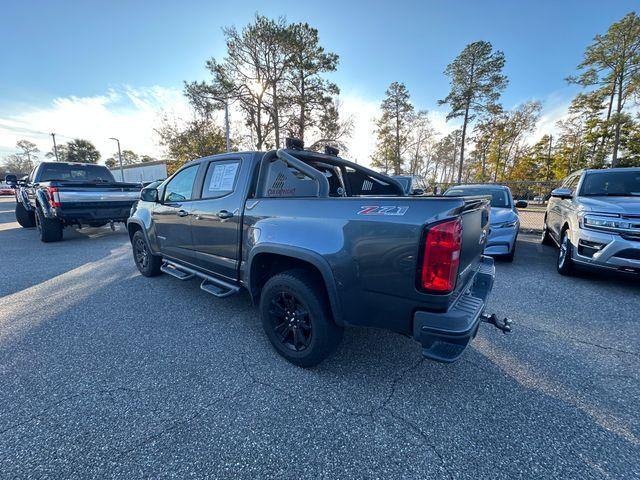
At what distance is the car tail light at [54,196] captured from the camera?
631cm

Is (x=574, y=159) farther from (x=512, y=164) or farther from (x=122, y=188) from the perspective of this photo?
(x=122, y=188)

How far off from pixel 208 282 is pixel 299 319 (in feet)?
5.25

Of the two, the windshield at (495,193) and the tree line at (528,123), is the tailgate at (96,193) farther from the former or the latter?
the tree line at (528,123)

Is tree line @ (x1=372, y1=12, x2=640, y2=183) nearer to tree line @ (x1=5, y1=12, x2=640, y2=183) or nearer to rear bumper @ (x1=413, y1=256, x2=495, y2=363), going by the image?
tree line @ (x1=5, y1=12, x2=640, y2=183)

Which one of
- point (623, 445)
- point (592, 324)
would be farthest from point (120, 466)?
point (592, 324)

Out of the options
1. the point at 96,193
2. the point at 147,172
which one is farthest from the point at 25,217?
the point at 147,172

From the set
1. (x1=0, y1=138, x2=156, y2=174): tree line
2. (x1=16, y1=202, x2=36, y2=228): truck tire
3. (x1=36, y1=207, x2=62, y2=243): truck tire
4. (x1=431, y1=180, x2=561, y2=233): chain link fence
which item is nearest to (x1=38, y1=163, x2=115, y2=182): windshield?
(x1=36, y1=207, x2=62, y2=243): truck tire

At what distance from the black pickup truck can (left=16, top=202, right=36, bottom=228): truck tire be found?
1.78 m

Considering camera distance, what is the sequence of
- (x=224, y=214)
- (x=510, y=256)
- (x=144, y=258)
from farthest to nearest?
(x=510, y=256) → (x=144, y=258) → (x=224, y=214)

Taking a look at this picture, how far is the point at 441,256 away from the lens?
168 centimetres

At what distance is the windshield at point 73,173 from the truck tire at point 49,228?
140cm

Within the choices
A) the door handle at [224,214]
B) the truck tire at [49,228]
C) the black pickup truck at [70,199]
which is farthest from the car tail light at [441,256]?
the truck tire at [49,228]

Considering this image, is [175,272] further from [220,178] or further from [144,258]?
[220,178]

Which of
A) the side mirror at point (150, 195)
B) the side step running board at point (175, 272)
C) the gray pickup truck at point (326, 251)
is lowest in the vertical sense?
the side step running board at point (175, 272)
